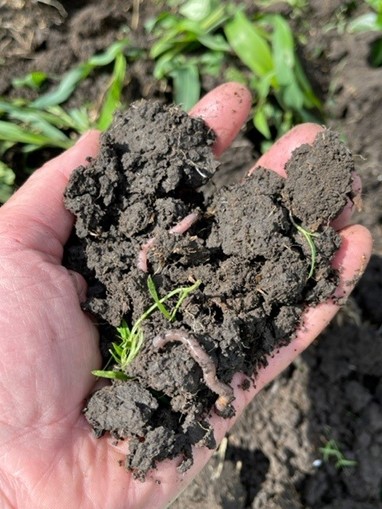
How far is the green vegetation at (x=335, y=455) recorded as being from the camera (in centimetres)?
453

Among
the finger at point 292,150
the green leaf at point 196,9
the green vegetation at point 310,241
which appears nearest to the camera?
the green vegetation at point 310,241

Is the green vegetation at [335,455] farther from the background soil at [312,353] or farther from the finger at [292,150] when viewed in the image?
the finger at [292,150]

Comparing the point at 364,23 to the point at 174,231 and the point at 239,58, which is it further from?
the point at 174,231

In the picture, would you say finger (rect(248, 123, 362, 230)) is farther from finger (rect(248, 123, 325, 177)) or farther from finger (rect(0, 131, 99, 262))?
finger (rect(0, 131, 99, 262))

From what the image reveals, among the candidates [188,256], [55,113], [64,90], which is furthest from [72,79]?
[188,256]

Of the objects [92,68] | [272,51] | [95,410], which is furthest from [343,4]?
[95,410]

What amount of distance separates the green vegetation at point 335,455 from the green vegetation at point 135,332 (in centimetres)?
221

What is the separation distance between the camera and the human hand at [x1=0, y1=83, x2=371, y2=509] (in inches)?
110

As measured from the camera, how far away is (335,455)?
Answer: 4594 mm

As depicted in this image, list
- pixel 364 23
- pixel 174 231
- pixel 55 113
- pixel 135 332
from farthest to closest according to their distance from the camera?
1. pixel 364 23
2. pixel 55 113
3. pixel 174 231
4. pixel 135 332

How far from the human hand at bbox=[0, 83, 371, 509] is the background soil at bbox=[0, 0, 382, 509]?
4.00 feet

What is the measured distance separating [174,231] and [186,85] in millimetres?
2168

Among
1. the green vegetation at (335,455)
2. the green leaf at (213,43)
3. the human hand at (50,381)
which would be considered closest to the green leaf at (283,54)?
the green leaf at (213,43)

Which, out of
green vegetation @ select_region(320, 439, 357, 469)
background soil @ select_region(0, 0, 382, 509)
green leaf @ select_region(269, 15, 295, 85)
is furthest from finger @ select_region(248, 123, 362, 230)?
green vegetation @ select_region(320, 439, 357, 469)
